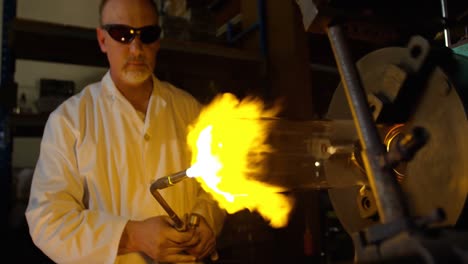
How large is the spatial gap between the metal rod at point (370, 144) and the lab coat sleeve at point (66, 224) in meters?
0.73

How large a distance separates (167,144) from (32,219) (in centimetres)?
44

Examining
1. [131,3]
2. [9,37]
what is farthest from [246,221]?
[9,37]

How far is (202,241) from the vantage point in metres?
0.96

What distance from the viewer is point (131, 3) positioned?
1.17 m

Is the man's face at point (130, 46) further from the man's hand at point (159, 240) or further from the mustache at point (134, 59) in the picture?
the man's hand at point (159, 240)

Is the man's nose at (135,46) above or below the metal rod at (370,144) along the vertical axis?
above

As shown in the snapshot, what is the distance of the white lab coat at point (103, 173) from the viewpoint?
0.92 m

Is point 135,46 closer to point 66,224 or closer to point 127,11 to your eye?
point 127,11

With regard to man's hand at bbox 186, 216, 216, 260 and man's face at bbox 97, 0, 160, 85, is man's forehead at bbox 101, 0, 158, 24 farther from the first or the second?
man's hand at bbox 186, 216, 216, 260

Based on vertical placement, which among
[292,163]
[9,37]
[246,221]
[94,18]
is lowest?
[246,221]

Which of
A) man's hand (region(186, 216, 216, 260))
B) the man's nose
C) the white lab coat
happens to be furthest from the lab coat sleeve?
the man's nose

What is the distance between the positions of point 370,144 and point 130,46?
971 mm

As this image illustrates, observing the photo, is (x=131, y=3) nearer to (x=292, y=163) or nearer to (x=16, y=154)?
(x=292, y=163)

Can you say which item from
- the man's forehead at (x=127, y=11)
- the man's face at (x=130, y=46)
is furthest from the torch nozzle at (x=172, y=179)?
the man's forehead at (x=127, y=11)
